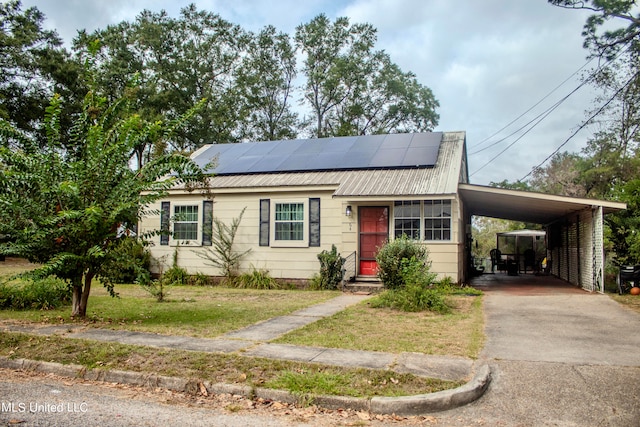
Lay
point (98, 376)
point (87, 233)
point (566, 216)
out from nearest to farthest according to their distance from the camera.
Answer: point (98, 376), point (87, 233), point (566, 216)

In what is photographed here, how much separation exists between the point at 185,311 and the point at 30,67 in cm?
Result: 2331

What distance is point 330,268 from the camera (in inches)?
522

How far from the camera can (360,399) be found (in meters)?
4.16

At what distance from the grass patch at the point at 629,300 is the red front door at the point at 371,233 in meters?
5.84

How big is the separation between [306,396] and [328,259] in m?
8.89

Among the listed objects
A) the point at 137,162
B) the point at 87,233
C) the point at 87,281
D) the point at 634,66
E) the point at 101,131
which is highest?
the point at 634,66

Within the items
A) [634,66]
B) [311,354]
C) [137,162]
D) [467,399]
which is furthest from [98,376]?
[137,162]

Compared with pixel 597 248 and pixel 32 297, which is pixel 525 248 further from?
pixel 32 297

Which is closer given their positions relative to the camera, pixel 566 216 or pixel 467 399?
pixel 467 399

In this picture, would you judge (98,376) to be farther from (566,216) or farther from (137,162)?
(137,162)

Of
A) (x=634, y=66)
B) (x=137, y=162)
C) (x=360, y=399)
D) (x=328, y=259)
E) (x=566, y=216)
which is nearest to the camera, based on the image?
(x=360, y=399)

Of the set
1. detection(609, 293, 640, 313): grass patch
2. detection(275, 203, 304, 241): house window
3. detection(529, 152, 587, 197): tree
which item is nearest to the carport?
detection(609, 293, 640, 313): grass patch

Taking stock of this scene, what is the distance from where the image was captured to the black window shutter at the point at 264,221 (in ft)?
47.9

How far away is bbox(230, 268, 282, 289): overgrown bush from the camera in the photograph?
14.1m
